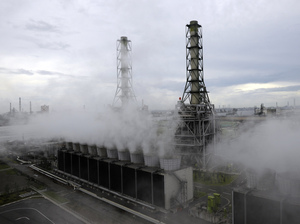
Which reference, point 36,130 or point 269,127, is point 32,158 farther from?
point 269,127

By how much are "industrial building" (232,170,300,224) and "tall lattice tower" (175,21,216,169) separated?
18.6 m

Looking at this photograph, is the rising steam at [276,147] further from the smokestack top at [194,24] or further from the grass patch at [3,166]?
the grass patch at [3,166]

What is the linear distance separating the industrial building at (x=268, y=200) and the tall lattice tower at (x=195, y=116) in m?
18.6

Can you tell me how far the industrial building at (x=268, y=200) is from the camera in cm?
1214

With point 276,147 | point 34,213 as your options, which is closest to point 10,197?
point 34,213

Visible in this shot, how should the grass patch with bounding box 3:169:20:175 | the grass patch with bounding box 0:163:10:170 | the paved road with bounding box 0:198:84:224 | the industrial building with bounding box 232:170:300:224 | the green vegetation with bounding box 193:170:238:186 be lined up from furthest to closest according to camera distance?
1. the grass patch with bounding box 0:163:10:170
2. the grass patch with bounding box 3:169:20:175
3. the green vegetation with bounding box 193:170:238:186
4. the paved road with bounding box 0:198:84:224
5. the industrial building with bounding box 232:170:300:224

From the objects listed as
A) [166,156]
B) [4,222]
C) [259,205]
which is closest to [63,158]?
[4,222]

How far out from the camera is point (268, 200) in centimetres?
1272

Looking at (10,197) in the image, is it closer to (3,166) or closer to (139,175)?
(139,175)

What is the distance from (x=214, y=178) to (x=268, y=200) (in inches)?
659

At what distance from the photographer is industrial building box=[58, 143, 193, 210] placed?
63.6 ft

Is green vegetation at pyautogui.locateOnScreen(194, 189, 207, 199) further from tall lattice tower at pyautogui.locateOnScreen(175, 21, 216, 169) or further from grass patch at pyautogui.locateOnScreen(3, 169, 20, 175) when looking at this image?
grass patch at pyautogui.locateOnScreen(3, 169, 20, 175)

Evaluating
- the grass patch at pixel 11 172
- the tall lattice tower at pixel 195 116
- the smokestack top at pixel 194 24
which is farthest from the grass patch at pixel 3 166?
the smokestack top at pixel 194 24

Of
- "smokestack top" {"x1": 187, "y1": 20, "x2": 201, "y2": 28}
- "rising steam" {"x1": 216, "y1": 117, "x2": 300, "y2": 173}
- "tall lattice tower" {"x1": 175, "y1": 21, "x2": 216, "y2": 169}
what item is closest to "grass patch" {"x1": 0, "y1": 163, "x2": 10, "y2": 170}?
"tall lattice tower" {"x1": 175, "y1": 21, "x2": 216, "y2": 169}
